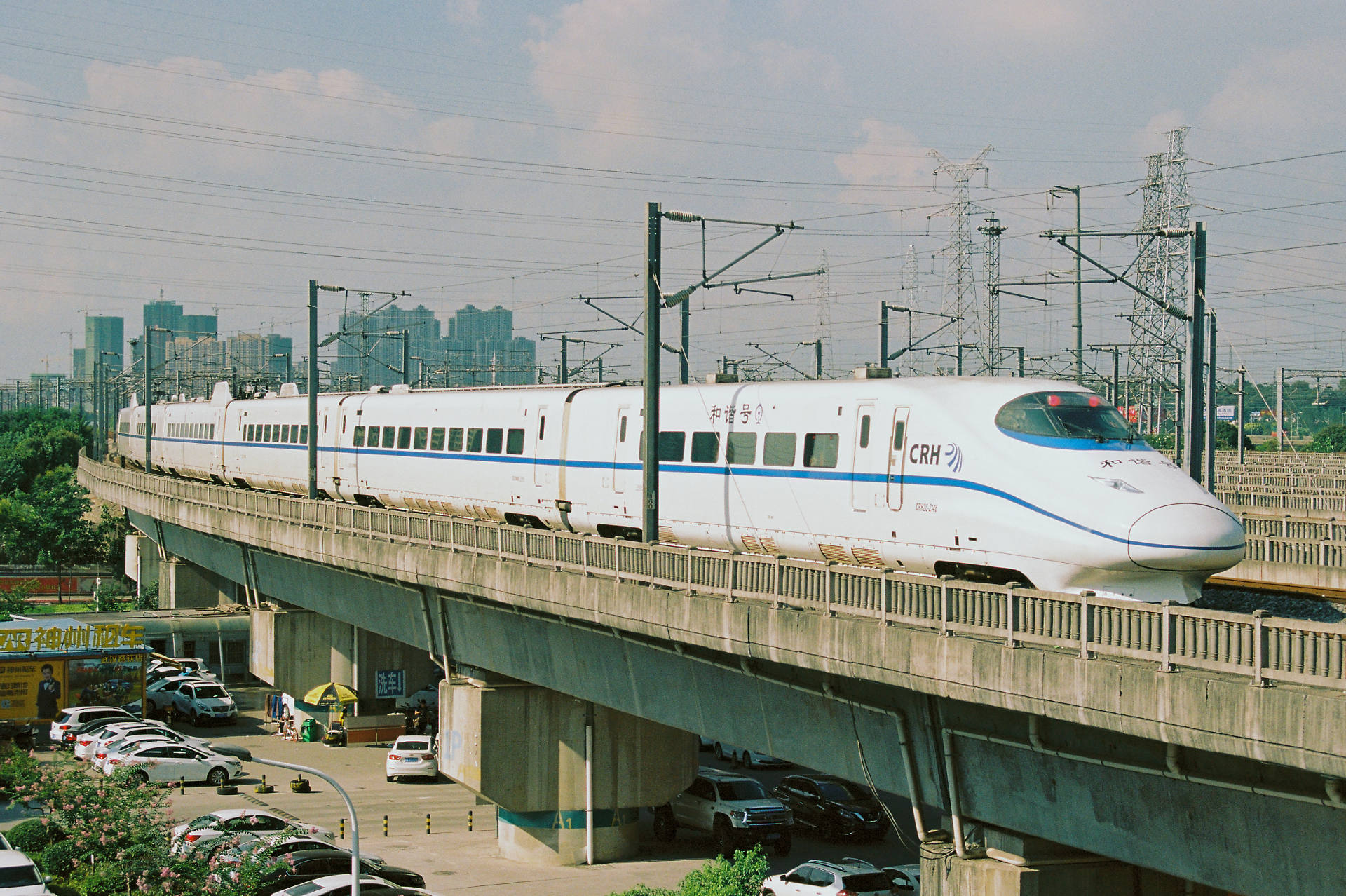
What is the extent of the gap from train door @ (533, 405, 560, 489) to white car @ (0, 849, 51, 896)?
44.1 feet

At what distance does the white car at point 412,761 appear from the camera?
43.4 metres

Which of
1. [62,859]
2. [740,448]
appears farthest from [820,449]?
[62,859]

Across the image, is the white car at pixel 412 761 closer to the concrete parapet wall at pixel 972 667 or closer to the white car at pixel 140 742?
the white car at pixel 140 742

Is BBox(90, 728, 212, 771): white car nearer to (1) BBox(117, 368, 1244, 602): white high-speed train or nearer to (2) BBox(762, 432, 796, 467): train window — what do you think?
(1) BBox(117, 368, 1244, 602): white high-speed train

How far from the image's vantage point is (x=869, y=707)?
59.7 feet

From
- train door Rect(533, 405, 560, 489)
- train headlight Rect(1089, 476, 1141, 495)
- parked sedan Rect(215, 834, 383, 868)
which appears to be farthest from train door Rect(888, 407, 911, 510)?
parked sedan Rect(215, 834, 383, 868)

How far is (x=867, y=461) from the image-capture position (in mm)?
22016

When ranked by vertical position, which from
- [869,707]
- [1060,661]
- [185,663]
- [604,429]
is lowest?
[185,663]

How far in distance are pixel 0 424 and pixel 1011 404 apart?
611 ft

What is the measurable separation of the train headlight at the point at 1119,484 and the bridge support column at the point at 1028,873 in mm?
4524

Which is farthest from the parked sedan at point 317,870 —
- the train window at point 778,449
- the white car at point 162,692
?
the white car at point 162,692

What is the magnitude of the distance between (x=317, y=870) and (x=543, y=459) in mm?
10889

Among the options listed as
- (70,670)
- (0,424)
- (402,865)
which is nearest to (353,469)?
(70,670)

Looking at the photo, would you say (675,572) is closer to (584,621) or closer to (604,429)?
(584,621)
